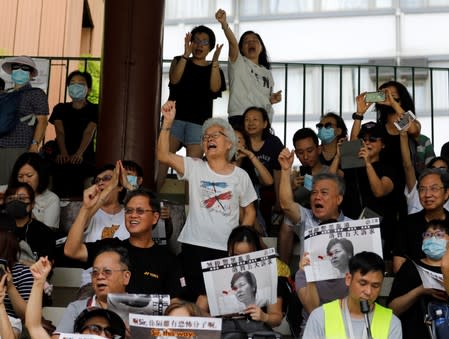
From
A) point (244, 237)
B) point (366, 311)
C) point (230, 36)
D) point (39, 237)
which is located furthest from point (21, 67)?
point (366, 311)

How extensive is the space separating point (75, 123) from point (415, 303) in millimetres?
4114

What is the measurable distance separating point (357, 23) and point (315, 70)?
5.55 feet

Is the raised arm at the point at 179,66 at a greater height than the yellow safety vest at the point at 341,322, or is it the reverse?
the raised arm at the point at 179,66

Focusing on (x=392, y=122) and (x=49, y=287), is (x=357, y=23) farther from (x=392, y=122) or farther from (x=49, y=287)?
(x=49, y=287)

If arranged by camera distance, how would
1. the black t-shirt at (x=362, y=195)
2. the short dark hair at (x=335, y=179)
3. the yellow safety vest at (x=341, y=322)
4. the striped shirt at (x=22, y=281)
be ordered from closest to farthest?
the yellow safety vest at (x=341, y=322)
the striped shirt at (x=22, y=281)
the short dark hair at (x=335, y=179)
the black t-shirt at (x=362, y=195)

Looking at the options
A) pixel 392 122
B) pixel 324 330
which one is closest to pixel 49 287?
pixel 324 330

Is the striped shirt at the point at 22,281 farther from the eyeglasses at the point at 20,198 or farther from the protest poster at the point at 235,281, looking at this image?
the protest poster at the point at 235,281

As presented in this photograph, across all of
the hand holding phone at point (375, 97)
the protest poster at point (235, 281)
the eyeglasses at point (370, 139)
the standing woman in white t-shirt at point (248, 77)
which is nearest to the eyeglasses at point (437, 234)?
the protest poster at point (235, 281)

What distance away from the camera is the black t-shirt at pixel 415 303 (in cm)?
561

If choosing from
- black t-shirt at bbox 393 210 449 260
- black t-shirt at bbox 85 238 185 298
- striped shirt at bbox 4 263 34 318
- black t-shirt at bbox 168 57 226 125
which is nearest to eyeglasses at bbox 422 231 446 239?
black t-shirt at bbox 393 210 449 260

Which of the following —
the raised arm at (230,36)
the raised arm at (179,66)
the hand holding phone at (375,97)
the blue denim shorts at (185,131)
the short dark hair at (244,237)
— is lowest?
the short dark hair at (244,237)

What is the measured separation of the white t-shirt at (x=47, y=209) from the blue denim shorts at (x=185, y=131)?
1672 millimetres

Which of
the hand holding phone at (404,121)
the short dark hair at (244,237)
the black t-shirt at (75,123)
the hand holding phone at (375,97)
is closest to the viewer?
the short dark hair at (244,237)

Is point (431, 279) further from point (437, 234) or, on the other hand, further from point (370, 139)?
point (370, 139)
